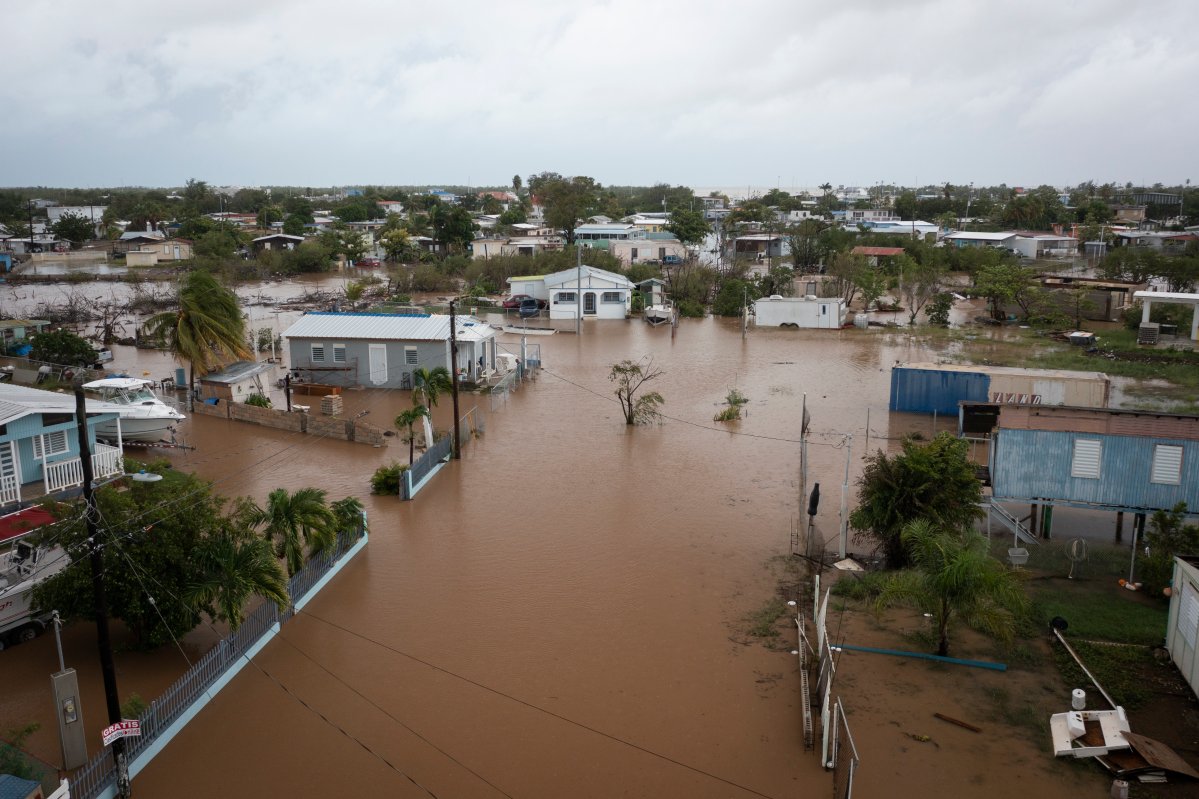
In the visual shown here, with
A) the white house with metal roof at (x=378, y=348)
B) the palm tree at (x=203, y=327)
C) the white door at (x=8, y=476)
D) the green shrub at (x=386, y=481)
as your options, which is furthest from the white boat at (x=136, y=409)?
the white house with metal roof at (x=378, y=348)

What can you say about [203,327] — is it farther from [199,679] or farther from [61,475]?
[199,679]

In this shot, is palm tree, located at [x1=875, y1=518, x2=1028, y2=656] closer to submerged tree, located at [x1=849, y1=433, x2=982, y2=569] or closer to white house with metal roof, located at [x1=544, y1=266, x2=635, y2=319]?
submerged tree, located at [x1=849, y1=433, x2=982, y2=569]

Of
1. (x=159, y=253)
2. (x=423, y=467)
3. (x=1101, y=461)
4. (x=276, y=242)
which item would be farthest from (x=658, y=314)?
(x=159, y=253)

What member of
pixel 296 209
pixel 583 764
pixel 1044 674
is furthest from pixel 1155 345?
pixel 296 209

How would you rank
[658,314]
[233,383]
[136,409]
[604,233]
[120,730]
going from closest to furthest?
[120,730], [136,409], [233,383], [658,314], [604,233]

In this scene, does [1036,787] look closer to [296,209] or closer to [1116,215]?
[296,209]

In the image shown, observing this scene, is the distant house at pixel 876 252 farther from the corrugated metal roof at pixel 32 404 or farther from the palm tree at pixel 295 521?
the palm tree at pixel 295 521

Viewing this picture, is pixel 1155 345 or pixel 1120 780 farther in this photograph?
pixel 1155 345
